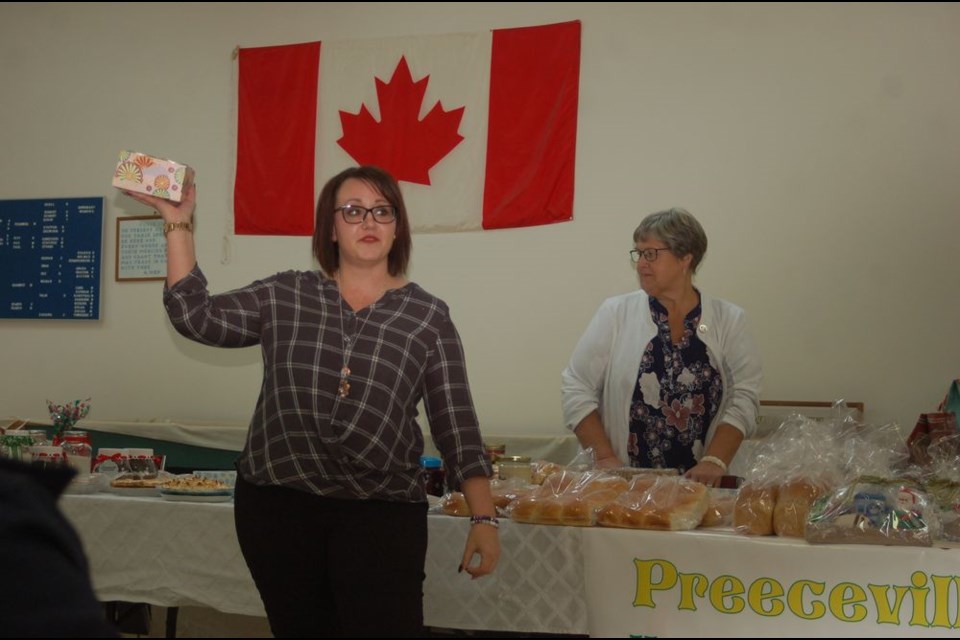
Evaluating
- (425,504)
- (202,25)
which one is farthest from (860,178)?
(202,25)

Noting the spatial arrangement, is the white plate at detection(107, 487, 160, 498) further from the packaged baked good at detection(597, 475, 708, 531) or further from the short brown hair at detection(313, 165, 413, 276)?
the packaged baked good at detection(597, 475, 708, 531)

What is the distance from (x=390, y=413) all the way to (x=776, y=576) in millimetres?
898

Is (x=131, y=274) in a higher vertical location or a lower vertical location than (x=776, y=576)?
higher

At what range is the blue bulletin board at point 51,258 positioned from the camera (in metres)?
5.51

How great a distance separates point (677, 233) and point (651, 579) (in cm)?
123

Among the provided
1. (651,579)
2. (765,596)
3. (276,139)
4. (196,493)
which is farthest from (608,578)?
(276,139)

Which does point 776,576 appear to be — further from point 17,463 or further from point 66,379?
point 66,379

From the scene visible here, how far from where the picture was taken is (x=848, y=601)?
6.77 ft

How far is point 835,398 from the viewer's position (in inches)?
174

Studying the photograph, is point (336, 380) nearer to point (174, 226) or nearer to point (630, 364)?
point (174, 226)

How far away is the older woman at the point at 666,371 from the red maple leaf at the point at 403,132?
1982 millimetres

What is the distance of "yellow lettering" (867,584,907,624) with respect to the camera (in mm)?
2051

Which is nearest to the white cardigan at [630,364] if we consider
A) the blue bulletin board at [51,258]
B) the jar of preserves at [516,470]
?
the jar of preserves at [516,470]

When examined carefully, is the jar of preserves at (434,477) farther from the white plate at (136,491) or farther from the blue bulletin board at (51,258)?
the blue bulletin board at (51,258)
